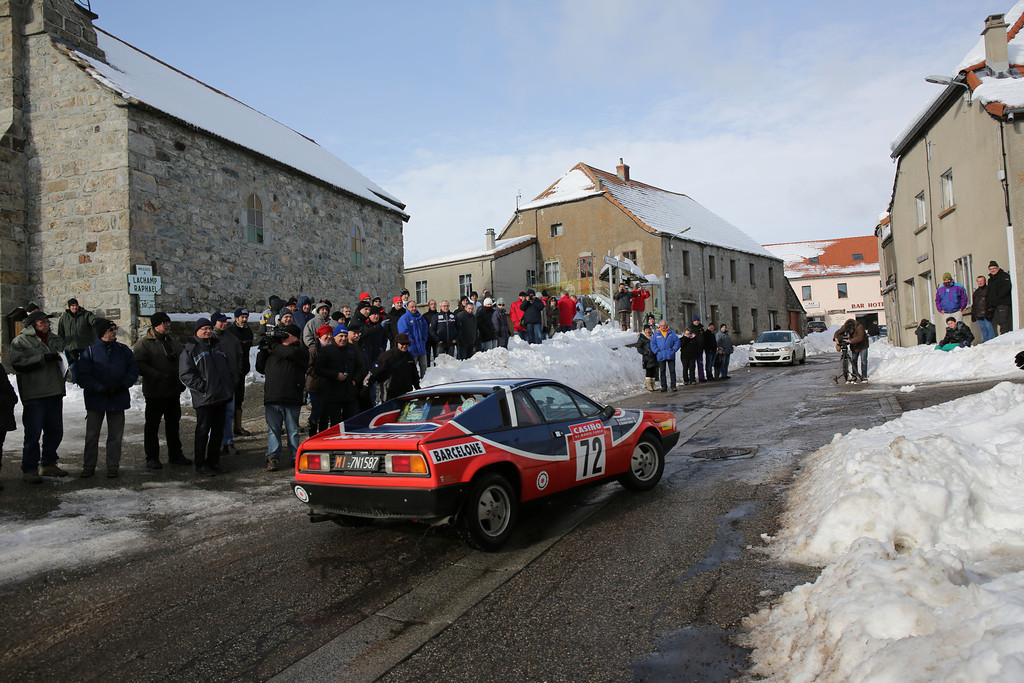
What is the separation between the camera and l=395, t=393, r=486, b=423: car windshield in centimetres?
597

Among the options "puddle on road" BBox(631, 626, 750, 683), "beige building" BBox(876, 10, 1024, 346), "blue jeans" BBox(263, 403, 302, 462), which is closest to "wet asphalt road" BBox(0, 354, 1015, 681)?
"puddle on road" BBox(631, 626, 750, 683)

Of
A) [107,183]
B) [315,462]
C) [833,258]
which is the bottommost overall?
[315,462]

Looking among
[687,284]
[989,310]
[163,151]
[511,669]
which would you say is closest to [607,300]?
[687,284]

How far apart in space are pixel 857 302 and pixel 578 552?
69.5 m

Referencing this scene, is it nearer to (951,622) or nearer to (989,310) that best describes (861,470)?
(951,622)

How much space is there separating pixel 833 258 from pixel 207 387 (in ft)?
233

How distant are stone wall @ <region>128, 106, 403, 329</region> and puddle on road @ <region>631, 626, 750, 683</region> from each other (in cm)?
1556

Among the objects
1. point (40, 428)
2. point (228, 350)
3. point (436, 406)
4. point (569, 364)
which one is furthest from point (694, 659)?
point (569, 364)

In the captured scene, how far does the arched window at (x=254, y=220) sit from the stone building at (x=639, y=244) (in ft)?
72.4

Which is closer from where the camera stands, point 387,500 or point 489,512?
point 387,500

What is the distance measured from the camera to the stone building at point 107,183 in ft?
51.3

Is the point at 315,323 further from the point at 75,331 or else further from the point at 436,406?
the point at 436,406

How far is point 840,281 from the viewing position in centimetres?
6662

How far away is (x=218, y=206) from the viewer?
17922mm
